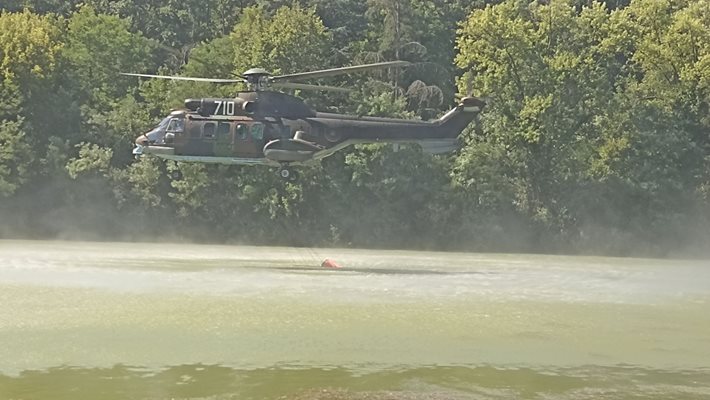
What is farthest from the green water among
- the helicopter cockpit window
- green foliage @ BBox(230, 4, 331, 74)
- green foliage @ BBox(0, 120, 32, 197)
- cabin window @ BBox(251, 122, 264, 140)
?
green foliage @ BBox(230, 4, 331, 74)

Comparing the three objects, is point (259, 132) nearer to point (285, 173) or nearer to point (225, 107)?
point (225, 107)

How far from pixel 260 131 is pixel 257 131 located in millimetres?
88

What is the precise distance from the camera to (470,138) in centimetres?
4472

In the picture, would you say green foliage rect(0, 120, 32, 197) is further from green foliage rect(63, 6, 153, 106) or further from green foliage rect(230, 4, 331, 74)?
green foliage rect(230, 4, 331, 74)

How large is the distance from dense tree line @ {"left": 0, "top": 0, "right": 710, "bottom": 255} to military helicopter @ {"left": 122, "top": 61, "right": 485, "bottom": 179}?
1693cm

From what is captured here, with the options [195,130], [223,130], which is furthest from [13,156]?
[223,130]

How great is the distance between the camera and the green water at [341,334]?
1009 centimetres

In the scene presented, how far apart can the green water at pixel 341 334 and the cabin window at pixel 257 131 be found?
3.75m

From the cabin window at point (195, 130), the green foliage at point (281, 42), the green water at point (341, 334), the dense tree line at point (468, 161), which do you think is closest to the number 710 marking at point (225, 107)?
the cabin window at point (195, 130)

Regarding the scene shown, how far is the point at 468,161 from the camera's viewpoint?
1679 inches

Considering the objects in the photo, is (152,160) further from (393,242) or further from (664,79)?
(664,79)

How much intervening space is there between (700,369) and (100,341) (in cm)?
818

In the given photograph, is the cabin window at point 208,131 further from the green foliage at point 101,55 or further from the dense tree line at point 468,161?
the green foliage at point 101,55

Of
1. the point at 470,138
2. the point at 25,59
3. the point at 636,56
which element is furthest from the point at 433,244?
the point at 25,59
